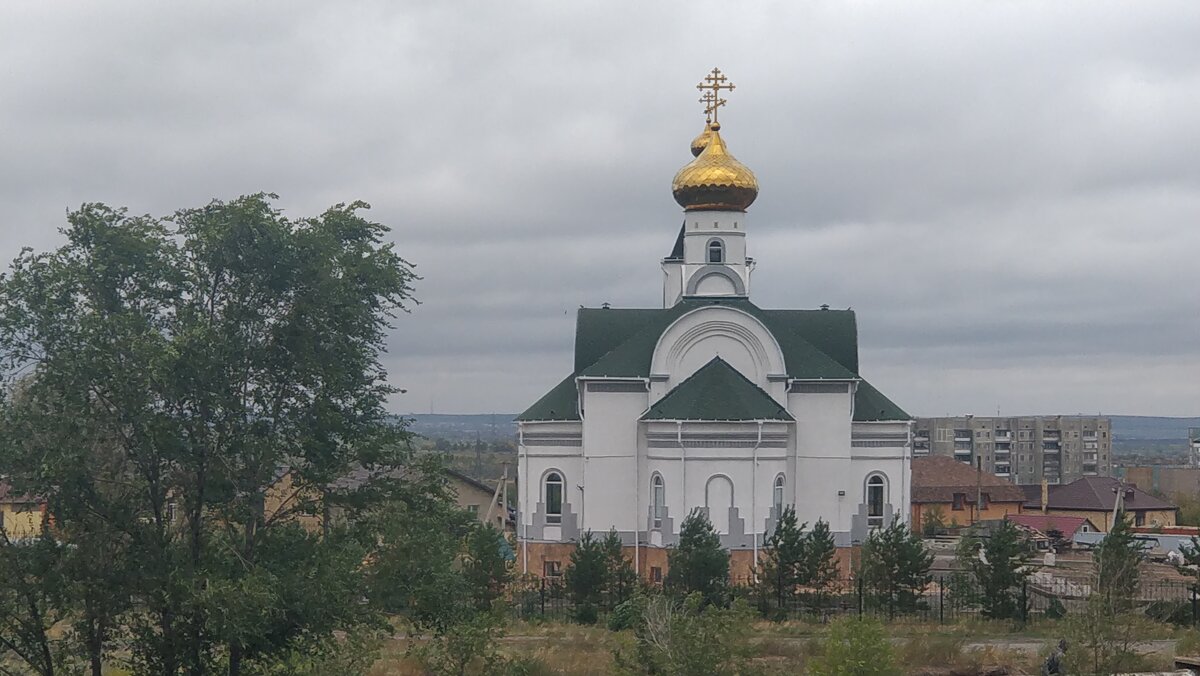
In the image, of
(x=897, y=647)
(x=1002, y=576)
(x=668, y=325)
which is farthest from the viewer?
(x=668, y=325)

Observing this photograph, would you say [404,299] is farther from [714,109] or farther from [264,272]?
[714,109]

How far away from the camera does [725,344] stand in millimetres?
35906

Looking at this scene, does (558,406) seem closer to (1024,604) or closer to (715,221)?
(715,221)

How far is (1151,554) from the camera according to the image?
142ft

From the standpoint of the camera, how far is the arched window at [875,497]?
118ft

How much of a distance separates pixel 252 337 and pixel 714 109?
79.6ft

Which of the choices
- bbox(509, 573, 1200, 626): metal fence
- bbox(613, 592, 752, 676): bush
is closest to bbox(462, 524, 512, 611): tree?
bbox(509, 573, 1200, 626): metal fence

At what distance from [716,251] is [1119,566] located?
18238mm

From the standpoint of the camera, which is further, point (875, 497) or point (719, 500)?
point (875, 497)

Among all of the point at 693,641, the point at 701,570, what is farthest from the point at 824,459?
the point at 693,641

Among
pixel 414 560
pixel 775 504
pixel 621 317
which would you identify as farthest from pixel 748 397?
pixel 414 560

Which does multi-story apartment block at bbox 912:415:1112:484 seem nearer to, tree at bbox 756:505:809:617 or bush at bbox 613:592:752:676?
tree at bbox 756:505:809:617

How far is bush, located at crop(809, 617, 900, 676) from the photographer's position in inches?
610

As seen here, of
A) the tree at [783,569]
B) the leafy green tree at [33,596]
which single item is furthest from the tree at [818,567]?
the leafy green tree at [33,596]
